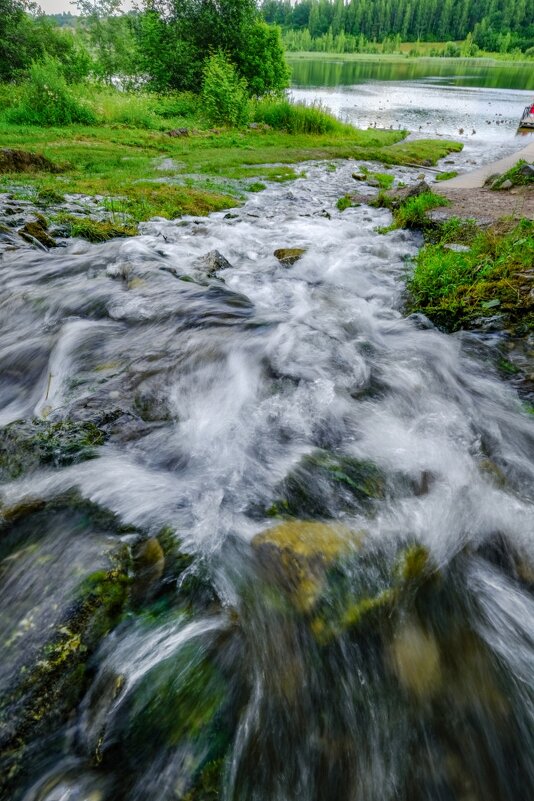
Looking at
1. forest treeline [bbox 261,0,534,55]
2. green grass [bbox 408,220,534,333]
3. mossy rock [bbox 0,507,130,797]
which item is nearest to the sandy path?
green grass [bbox 408,220,534,333]

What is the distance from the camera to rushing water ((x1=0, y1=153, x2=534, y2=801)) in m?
1.66

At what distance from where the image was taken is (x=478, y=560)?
255cm

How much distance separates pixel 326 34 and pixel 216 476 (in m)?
202

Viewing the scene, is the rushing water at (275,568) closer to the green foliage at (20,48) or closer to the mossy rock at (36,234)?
the mossy rock at (36,234)

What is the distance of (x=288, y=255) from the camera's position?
742 cm

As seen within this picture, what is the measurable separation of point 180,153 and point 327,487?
18436mm

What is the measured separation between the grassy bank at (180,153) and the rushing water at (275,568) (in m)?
6.98

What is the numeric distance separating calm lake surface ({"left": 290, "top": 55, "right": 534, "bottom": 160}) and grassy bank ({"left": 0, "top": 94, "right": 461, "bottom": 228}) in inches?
282

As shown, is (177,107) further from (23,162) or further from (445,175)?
(445,175)

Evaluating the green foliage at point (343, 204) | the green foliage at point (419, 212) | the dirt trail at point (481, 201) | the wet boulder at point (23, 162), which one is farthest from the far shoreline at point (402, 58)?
the wet boulder at point (23, 162)

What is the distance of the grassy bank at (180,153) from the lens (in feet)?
35.0

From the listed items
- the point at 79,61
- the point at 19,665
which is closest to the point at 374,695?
the point at 19,665

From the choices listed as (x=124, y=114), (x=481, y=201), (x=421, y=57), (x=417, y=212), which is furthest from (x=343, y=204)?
(x=421, y=57)

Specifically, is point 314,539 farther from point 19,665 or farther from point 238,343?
point 238,343
